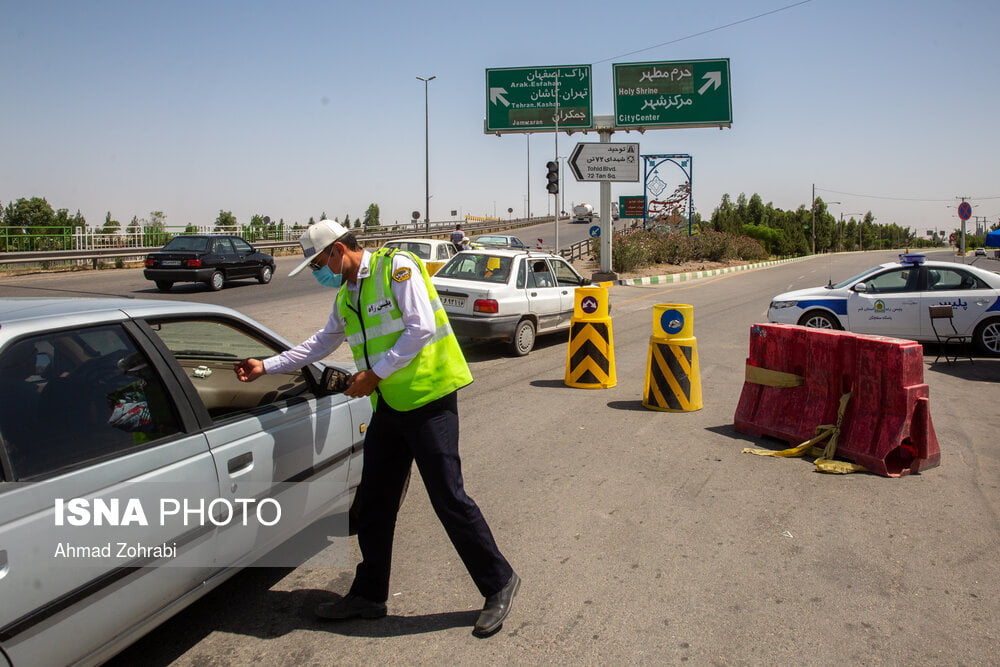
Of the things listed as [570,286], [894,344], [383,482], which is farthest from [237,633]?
[570,286]

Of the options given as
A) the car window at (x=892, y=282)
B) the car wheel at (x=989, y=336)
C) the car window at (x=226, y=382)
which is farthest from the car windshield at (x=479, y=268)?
the car window at (x=226, y=382)

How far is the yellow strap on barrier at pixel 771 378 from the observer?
630 cm

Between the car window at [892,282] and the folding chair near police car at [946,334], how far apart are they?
0.55 meters

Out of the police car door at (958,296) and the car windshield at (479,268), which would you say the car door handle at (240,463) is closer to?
the car windshield at (479,268)

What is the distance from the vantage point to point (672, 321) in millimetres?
7500

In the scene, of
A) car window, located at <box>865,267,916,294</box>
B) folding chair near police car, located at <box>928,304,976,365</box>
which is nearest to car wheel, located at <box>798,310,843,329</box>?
car window, located at <box>865,267,916,294</box>

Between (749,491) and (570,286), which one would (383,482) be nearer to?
(749,491)

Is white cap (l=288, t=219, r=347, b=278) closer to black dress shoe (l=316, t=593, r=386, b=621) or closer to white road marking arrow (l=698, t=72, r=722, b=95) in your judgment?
black dress shoe (l=316, t=593, r=386, b=621)

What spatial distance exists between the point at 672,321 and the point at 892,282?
6.18 metres

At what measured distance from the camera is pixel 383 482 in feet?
11.3

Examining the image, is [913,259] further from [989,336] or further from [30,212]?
[30,212]

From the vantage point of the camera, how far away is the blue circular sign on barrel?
745 cm

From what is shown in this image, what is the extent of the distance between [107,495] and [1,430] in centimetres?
41

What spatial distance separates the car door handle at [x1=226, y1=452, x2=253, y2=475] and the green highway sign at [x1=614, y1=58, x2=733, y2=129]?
2643 cm
